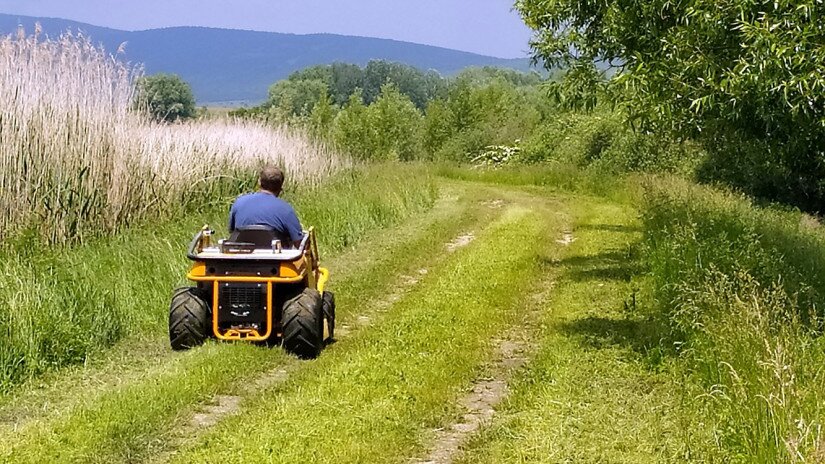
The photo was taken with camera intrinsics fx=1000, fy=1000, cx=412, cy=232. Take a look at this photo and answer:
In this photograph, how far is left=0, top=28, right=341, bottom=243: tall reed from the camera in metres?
11.4

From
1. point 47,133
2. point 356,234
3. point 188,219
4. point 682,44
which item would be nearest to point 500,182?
point 356,234

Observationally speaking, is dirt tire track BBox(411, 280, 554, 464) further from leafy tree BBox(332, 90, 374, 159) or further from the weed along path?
leafy tree BBox(332, 90, 374, 159)

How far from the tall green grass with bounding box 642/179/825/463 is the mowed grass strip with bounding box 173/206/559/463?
1.79 meters

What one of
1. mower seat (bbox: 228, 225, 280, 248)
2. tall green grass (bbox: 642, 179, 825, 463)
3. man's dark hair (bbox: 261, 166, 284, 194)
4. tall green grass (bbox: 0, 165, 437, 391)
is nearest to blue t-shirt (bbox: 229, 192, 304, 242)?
man's dark hair (bbox: 261, 166, 284, 194)

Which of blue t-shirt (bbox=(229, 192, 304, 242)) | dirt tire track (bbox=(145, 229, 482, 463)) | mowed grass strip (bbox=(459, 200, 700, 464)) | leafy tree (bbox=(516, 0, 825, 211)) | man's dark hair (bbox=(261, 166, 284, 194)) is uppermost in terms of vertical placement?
leafy tree (bbox=(516, 0, 825, 211))

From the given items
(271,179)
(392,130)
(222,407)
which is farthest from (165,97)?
(392,130)

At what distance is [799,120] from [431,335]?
3.74 m

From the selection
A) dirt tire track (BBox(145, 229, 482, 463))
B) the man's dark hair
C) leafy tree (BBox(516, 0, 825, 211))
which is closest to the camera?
dirt tire track (BBox(145, 229, 482, 463))

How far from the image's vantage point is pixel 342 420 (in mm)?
6781

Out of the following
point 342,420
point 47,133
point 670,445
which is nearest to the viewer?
point 670,445

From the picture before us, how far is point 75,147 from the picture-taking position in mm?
12062

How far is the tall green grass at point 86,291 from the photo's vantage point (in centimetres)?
828

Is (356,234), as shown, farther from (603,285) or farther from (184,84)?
(184,84)

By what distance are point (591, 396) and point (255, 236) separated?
129 inches
